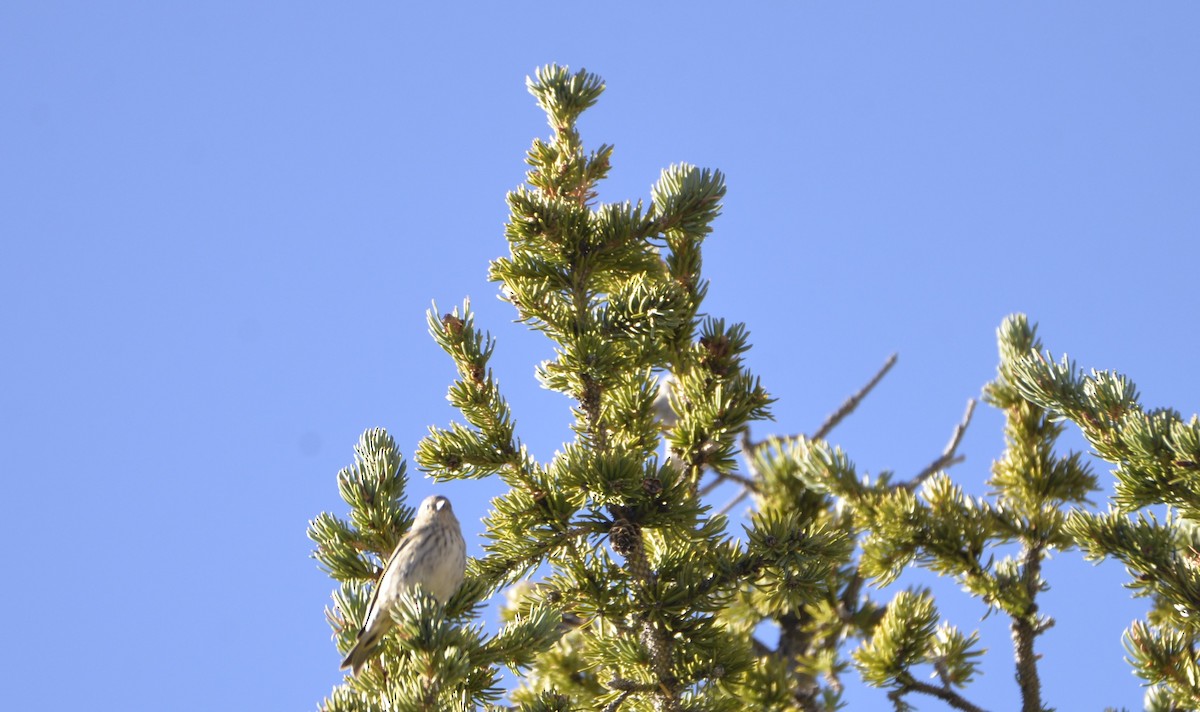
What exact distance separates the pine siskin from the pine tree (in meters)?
0.07

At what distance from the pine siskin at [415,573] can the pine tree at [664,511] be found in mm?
69

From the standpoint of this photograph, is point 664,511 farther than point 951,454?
No

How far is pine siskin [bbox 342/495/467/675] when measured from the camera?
4.25m

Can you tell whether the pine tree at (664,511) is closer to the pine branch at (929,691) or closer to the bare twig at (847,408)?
the pine branch at (929,691)

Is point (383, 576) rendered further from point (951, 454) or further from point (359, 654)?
point (951, 454)

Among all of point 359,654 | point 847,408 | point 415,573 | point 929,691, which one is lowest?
point 929,691

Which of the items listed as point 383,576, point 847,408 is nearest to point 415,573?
point 383,576

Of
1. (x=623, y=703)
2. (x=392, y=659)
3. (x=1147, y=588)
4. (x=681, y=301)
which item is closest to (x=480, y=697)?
(x=392, y=659)

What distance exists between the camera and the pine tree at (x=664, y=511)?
4.11m

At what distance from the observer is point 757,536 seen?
444cm

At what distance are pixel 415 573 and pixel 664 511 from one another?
92 centimetres

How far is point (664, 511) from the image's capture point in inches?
175

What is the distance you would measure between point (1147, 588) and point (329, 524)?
9.53 ft

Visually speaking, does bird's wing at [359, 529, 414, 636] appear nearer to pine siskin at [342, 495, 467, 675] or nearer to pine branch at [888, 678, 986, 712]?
pine siskin at [342, 495, 467, 675]
